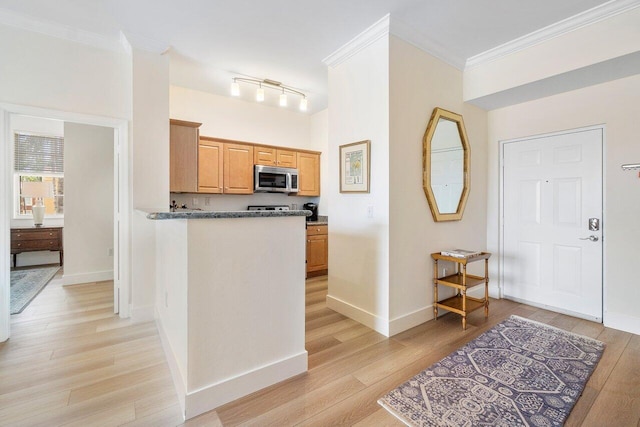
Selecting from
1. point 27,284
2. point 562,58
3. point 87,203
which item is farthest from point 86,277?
point 562,58

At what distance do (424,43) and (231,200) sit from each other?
353 centimetres

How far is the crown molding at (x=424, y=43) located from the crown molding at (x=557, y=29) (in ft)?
0.71

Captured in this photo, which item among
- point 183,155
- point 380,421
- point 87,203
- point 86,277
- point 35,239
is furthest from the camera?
point 35,239

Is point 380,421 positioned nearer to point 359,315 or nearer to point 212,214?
point 359,315

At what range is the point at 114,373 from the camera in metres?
2.04

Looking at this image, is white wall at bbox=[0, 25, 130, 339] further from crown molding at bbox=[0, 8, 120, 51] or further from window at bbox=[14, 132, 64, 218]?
window at bbox=[14, 132, 64, 218]

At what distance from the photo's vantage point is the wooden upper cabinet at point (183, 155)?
138 inches

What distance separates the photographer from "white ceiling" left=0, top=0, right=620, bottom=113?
2385 mm

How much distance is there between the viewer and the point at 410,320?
2846 millimetres

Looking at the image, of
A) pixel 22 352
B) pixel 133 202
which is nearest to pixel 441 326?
A: pixel 133 202

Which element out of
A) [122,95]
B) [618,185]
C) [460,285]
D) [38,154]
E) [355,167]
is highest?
[122,95]

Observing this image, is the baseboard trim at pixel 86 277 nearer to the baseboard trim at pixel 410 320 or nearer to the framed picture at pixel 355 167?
the framed picture at pixel 355 167

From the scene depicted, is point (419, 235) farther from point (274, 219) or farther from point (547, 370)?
point (274, 219)

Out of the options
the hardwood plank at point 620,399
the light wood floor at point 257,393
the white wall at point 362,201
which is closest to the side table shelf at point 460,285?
the light wood floor at point 257,393
